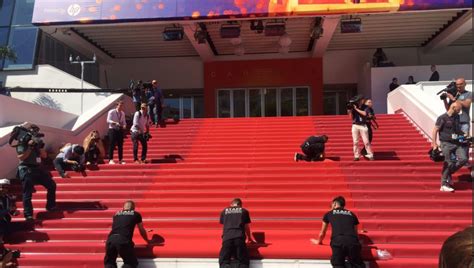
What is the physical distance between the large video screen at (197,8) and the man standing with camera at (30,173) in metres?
8.29

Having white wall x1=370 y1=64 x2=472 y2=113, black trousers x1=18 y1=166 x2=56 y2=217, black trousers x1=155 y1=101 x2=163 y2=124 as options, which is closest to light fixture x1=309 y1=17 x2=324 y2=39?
white wall x1=370 y1=64 x2=472 y2=113

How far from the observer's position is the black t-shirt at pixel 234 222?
6.50 meters

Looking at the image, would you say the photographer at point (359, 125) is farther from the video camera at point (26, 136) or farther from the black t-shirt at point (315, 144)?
the video camera at point (26, 136)

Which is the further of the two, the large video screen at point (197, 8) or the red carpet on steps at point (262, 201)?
the large video screen at point (197, 8)

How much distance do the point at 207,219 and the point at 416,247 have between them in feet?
11.2

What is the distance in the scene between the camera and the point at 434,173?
9.67m

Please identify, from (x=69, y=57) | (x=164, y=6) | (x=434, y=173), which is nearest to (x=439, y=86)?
(x=434, y=173)

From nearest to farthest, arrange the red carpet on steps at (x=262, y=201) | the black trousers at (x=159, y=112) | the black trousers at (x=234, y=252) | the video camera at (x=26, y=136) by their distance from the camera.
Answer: the black trousers at (x=234, y=252), the red carpet on steps at (x=262, y=201), the video camera at (x=26, y=136), the black trousers at (x=159, y=112)

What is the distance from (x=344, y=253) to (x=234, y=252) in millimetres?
1477

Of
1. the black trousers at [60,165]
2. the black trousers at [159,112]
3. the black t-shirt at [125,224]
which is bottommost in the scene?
the black t-shirt at [125,224]

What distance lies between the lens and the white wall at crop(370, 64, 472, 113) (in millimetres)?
18672

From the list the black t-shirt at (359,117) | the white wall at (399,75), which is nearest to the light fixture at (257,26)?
the white wall at (399,75)

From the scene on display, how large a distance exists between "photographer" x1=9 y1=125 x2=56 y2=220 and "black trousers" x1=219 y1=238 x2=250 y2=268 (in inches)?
148

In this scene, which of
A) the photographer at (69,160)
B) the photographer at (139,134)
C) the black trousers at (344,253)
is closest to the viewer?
the black trousers at (344,253)
